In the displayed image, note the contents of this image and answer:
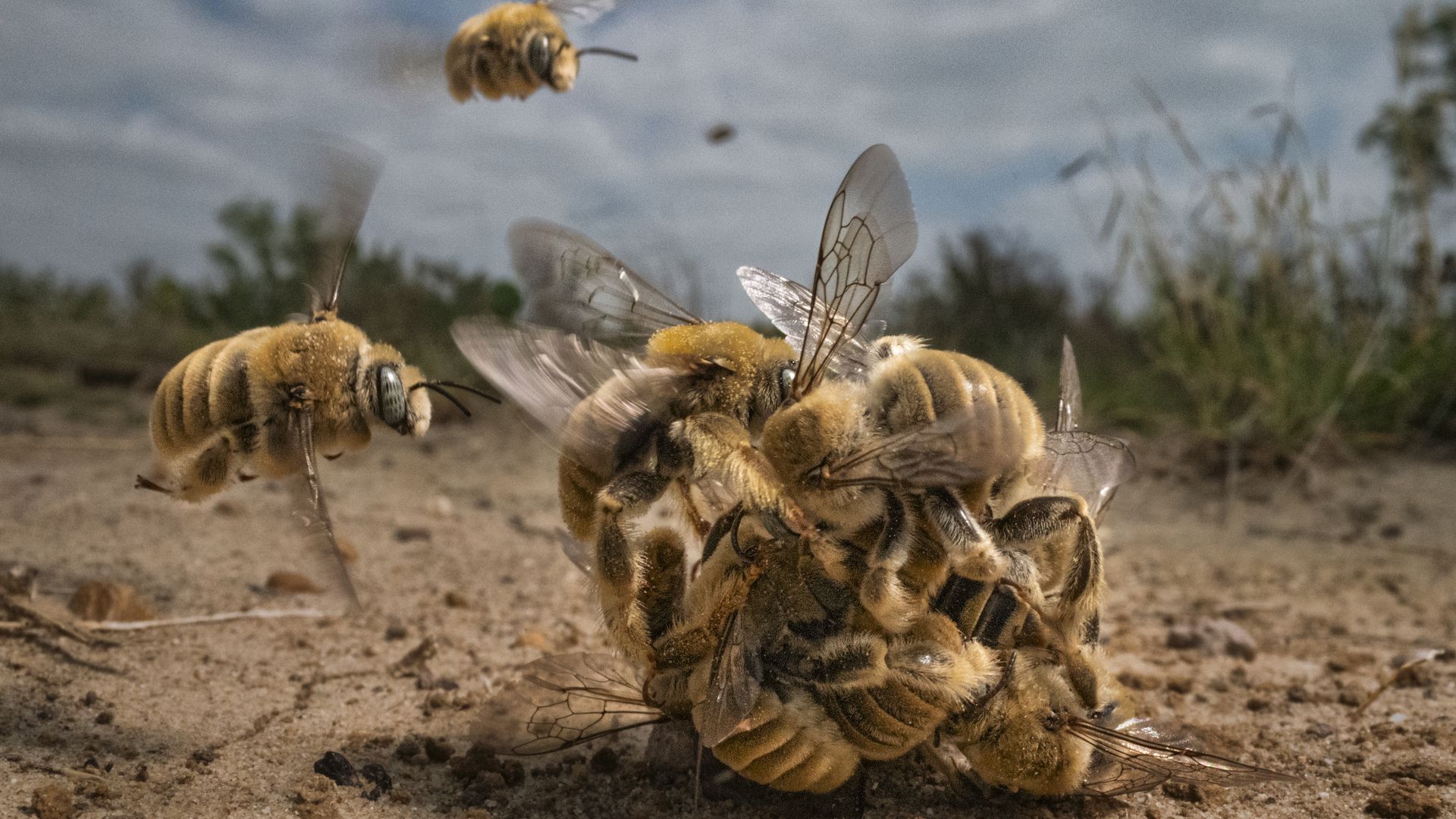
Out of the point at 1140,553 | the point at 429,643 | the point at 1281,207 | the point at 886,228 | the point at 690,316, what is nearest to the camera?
the point at 886,228

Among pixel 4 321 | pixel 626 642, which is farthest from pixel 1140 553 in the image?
pixel 4 321

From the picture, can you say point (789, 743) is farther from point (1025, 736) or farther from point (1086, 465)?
point (1086, 465)

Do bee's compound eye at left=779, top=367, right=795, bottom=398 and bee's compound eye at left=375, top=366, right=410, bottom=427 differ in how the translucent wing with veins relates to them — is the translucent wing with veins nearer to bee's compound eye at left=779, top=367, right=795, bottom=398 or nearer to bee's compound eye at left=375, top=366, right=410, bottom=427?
bee's compound eye at left=779, top=367, right=795, bottom=398

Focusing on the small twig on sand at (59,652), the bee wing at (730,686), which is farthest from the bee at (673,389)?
the small twig on sand at (59,652)

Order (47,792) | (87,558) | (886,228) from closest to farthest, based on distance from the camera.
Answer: (47,792)
(886,228)
(87,558)

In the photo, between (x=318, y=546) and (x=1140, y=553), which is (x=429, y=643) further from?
(x=1140, y=553)

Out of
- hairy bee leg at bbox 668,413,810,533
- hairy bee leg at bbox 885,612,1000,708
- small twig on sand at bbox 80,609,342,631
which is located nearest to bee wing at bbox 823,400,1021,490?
hairy bee leg at bbox 668,413,810,533
